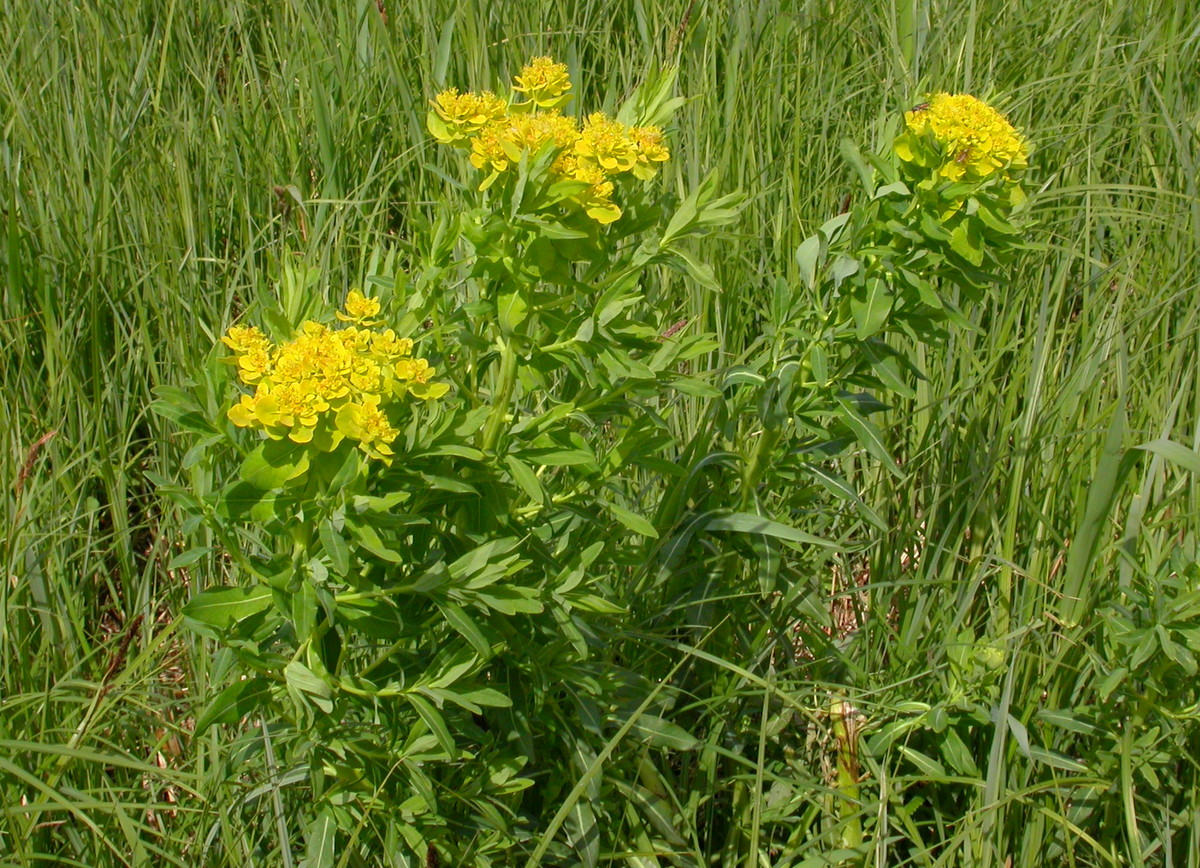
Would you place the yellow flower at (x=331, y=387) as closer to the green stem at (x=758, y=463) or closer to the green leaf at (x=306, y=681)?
the green leaf at (x=306, y=681)

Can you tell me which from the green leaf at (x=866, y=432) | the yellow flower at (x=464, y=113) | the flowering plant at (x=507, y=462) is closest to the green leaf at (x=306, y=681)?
the flowering plant at (x=507, y=462)

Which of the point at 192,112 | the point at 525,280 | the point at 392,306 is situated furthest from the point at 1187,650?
the point at 192,112

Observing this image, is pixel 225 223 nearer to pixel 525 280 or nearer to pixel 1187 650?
pixel 525 280

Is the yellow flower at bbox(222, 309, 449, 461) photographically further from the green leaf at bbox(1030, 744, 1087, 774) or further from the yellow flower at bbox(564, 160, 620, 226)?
the green leaf at bbox(1030, 744, 1087, 774)

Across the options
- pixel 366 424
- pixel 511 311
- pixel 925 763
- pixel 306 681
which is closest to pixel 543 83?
pixel 511 311

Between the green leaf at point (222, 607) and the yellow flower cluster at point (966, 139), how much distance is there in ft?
3.17

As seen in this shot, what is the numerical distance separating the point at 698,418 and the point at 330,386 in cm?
105

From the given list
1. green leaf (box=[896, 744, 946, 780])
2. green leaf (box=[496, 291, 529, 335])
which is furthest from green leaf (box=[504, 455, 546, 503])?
green leaf (box=[896, 744, 946, 780])

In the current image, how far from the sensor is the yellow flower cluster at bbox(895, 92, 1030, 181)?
1386 millimetres

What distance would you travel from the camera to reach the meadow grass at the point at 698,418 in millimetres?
1593

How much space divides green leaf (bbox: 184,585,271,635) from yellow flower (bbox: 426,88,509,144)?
0.58 metres

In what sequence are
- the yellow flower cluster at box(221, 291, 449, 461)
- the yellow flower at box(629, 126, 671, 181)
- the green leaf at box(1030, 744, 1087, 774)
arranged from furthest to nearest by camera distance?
the green leaf at box(1030, 744, 1087, 774), the yellow flower at box(629, 126, 671, 181), the yellow flower cluster at box(221, 291, 449, 461)

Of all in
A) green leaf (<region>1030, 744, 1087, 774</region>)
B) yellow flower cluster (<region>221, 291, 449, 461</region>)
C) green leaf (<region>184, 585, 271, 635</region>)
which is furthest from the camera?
green leaf (<region>1030, 744, 1087, 774</region>)

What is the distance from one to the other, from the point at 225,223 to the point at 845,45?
1.59 m
